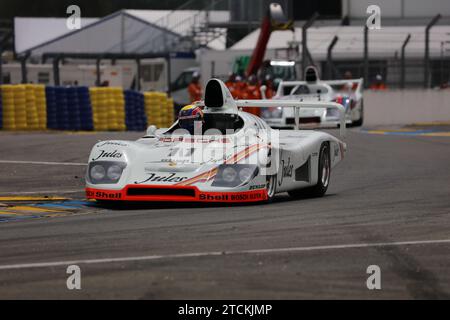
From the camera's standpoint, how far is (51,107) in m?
25.6

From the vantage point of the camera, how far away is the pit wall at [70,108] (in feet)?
81.4

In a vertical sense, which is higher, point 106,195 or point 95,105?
point 106,195

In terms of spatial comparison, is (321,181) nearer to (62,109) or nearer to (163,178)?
(163,178)

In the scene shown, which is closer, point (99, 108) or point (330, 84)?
point (99, 108)

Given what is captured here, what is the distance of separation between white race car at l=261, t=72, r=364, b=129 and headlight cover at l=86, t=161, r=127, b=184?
15712 millimetres

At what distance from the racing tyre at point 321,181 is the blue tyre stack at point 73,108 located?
14.3m

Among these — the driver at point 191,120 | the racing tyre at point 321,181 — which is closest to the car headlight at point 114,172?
the driver at point 191,120

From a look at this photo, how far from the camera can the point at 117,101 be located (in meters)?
27.4

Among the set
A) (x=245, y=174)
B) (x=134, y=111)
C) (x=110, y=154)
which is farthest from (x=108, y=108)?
(x=245, y=174)

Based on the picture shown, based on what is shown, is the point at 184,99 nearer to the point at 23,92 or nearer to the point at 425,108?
the point at 425,108

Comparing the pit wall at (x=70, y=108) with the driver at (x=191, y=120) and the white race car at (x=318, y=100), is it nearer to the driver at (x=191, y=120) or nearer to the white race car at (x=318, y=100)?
the white race car at (x=318, y=100)

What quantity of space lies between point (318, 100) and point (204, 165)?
17519 mm
